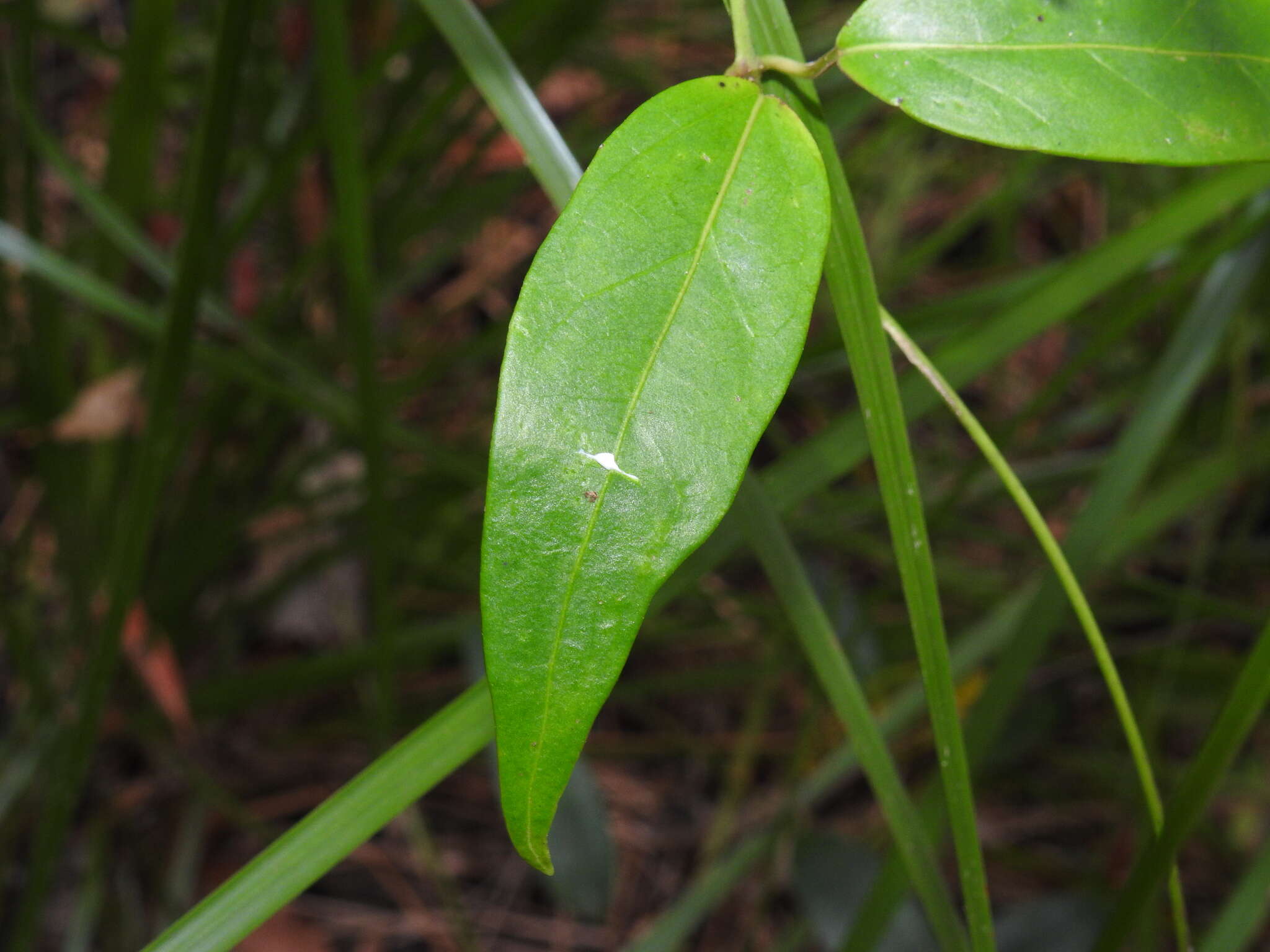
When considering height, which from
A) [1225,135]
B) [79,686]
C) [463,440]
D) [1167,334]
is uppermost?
[1225,135]

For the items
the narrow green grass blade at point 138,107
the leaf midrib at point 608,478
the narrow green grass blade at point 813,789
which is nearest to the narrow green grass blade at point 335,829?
the leaf midrib at point 608,478

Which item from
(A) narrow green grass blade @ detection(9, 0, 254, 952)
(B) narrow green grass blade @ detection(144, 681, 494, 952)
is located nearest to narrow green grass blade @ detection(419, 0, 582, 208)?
(A) narrow green grass blade @ detection(9, 0, 254, 952)

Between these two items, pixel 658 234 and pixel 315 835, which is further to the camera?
pixel 315 835

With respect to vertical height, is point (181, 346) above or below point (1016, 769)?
above

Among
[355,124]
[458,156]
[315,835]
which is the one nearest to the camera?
[315,835]

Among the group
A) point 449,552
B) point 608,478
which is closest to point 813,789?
point 449,552

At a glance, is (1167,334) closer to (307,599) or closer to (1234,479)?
(1234,479)

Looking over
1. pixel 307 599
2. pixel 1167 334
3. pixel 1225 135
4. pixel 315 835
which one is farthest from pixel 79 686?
pixel 1167 334
